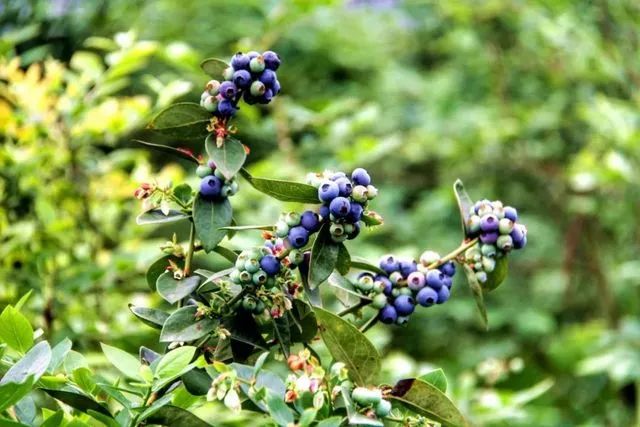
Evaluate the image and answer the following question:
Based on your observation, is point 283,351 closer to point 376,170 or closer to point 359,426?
point 359,426

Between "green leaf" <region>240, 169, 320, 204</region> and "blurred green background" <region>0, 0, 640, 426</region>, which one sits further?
"blurred green background" <region>0, 0, 640, 426</region>

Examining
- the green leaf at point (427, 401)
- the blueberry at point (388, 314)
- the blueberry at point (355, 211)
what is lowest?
the green leaf at point (427, 401)

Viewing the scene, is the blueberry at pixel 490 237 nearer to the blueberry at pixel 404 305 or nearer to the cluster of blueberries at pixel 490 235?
the cluster of blueberries at pixel 490 235

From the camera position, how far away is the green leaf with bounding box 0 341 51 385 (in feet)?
2.36

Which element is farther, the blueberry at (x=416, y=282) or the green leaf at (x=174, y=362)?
the blueberry at (x=416, y=282)

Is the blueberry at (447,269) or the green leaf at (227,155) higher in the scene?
the green leaf at (227,155)

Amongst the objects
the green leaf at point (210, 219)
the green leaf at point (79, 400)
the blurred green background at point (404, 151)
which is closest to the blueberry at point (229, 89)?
the green leaf at point (210, 219)

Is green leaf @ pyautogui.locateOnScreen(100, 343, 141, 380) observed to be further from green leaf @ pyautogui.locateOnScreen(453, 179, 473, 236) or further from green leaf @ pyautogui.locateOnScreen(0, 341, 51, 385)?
green leaf @ pyautogui.locateOnScreen(453, 179, 473, 236)

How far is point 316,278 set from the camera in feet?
2.56

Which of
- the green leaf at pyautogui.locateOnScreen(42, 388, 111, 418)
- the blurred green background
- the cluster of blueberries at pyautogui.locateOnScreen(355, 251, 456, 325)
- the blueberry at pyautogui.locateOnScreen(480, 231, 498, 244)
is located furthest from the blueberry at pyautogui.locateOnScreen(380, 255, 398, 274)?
the blurred green background

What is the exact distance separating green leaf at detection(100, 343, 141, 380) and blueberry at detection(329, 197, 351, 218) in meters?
0.26

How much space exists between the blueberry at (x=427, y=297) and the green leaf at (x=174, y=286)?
0.23 metres

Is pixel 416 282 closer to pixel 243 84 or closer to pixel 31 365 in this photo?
pixel 243 84

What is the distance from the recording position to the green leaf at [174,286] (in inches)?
31.9
